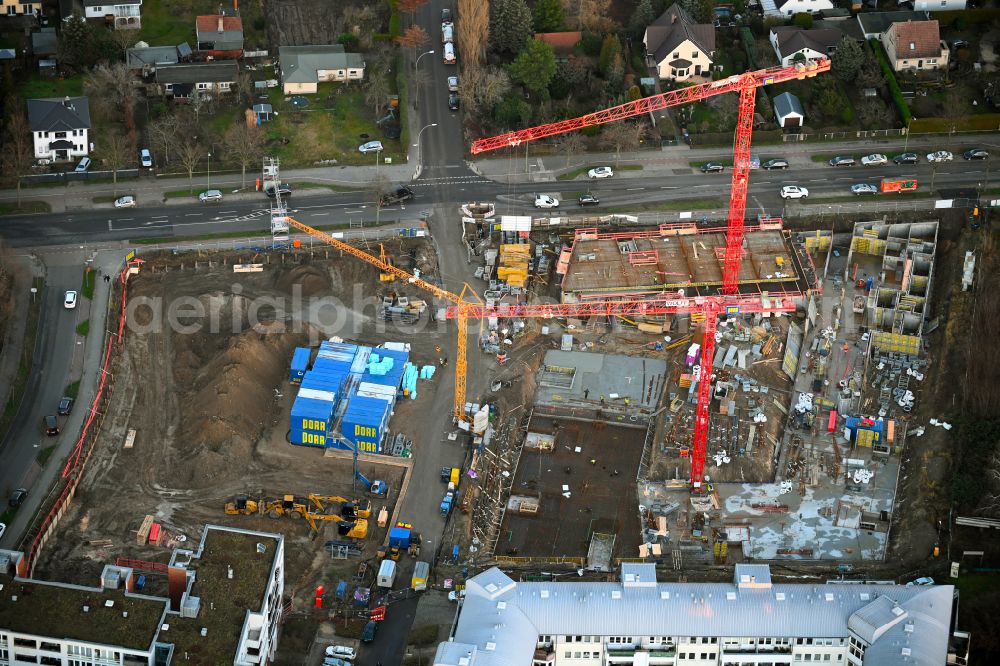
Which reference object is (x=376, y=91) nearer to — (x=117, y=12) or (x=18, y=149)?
(x=117, y=12)

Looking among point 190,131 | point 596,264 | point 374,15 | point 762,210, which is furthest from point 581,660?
point 374,15

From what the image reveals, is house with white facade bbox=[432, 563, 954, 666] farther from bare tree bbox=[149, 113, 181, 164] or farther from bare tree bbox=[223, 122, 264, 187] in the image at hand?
bare tree bbox=[149, 113, 181, 164]

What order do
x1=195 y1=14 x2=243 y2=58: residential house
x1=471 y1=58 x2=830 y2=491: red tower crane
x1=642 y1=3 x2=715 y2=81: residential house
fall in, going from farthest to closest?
x1=195 y1=14 x2=243 y2=58: residential house < x1=642 y1=3 x2=715 y2=81: residential house < x1=471 y1=58 x2=830 y2=491: red tower crane

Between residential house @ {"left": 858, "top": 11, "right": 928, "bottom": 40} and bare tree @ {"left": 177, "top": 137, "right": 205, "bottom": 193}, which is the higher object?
residential house @ {"left": 858, "top": 11, "right": 928, "bottom": 40}

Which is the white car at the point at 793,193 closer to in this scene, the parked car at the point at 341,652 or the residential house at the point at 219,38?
the residential house at the point at 219,38

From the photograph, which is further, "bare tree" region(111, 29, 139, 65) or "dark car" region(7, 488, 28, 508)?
"bare tree" region(111, 29, 139, 65)

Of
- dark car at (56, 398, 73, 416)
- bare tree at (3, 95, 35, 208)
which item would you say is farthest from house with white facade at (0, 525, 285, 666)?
bare tree at (3, 95, 35, 208)

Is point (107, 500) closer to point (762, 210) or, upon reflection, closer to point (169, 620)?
point (169, 620)
